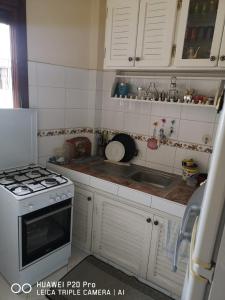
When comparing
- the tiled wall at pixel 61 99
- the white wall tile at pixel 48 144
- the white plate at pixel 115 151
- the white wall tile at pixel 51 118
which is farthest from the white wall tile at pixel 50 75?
the white plate at pixel 115 151

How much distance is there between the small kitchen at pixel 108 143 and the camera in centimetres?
158

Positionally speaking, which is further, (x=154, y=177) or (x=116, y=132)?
(x=116, y=132)

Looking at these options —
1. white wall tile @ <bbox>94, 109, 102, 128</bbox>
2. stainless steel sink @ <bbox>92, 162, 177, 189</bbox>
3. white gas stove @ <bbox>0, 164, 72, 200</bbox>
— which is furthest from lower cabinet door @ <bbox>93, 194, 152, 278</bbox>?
white wall tile @ <bbox>94, 109, 102, 128</bbox>

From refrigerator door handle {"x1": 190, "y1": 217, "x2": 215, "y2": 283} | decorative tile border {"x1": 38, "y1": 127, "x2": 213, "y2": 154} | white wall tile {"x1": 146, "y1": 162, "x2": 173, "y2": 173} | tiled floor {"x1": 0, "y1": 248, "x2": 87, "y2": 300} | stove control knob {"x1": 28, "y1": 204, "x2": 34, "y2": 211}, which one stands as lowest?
tiled floor {"x1": 0, "y1": 248, "x2": 87, "y2": 300}

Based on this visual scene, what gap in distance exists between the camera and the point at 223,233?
0.61m

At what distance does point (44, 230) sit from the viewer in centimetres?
174

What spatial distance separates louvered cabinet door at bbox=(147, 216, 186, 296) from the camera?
1.61 m

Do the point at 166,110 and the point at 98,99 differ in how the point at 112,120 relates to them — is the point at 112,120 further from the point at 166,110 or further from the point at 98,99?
the point at 166,110

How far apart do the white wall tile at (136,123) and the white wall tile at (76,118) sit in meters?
0.43

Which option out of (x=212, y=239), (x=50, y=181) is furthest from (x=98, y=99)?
(x=212, y=239)

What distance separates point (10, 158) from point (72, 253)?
0.99m

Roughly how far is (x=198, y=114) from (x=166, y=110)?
0.28 metres

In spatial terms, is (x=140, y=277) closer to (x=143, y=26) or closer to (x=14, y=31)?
(x=143, y=26)

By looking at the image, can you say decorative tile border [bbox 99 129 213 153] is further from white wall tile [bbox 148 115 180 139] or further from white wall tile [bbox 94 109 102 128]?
white wall tile [bbox 94 109 102 128]
